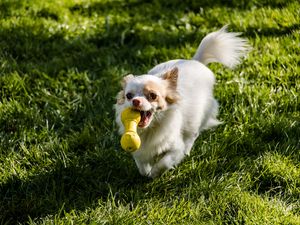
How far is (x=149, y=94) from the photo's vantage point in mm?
2986

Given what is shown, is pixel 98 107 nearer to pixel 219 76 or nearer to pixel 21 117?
pixel 21 117

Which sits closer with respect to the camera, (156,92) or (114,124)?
(156,92)

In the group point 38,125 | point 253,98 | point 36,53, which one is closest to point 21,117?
point 38,125

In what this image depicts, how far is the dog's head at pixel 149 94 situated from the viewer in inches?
116

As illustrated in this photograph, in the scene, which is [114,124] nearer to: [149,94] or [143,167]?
[143,167]

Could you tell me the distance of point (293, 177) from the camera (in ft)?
10.9

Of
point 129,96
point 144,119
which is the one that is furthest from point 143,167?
point 129,96

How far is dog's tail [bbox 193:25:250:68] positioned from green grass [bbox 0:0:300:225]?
0.26 metres

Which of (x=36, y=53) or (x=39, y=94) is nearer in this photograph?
(x=39, y=94)

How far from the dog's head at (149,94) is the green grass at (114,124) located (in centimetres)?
54

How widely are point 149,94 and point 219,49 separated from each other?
1256 mm

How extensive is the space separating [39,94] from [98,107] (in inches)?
20.7

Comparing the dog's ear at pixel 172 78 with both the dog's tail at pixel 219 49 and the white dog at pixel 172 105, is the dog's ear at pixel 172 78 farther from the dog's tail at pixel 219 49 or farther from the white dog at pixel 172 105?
the dog's tail at pixel 219 49

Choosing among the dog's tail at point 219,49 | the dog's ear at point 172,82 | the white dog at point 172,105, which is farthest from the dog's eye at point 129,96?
the dog's tail at point 219,49
